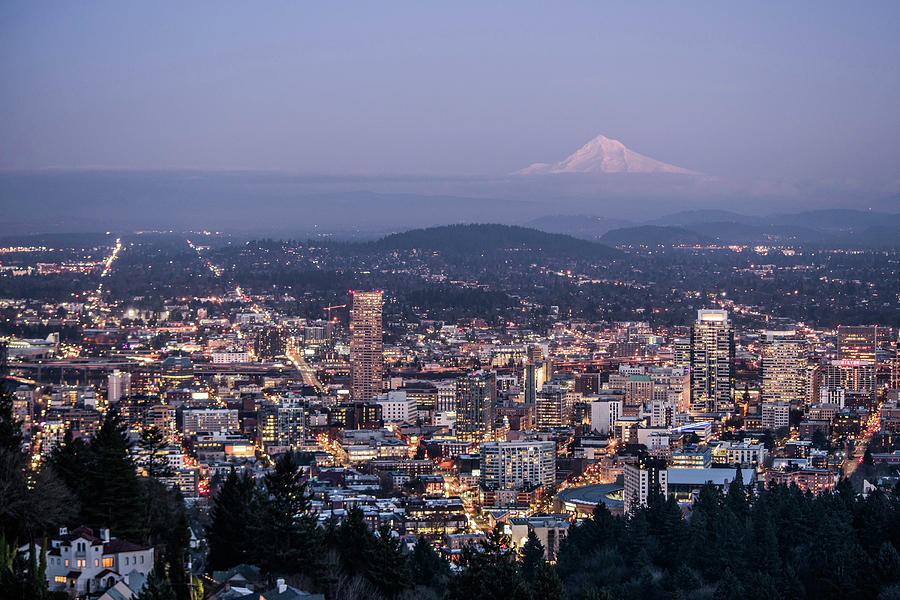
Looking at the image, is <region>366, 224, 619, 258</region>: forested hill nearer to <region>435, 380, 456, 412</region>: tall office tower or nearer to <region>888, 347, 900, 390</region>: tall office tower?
<region>888, 347, 900, 390</region>: tall office tower

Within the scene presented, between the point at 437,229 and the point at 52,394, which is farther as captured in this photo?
the point at 437,229

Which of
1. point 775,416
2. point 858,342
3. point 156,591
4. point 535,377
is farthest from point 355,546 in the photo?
point 858,342

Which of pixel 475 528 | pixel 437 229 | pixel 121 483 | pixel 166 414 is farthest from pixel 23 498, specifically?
pixel 437 229

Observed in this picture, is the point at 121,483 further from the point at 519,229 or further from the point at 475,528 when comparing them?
the point at 519,229

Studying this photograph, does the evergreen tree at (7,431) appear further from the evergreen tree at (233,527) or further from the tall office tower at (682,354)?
the tall office tower at (682,354)

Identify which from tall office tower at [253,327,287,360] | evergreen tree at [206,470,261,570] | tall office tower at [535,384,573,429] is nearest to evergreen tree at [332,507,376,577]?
evergreen tree at [206,470,261,570]

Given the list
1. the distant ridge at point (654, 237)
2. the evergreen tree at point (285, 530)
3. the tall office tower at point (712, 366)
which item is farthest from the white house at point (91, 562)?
the distant ridge at point (654, 237)
